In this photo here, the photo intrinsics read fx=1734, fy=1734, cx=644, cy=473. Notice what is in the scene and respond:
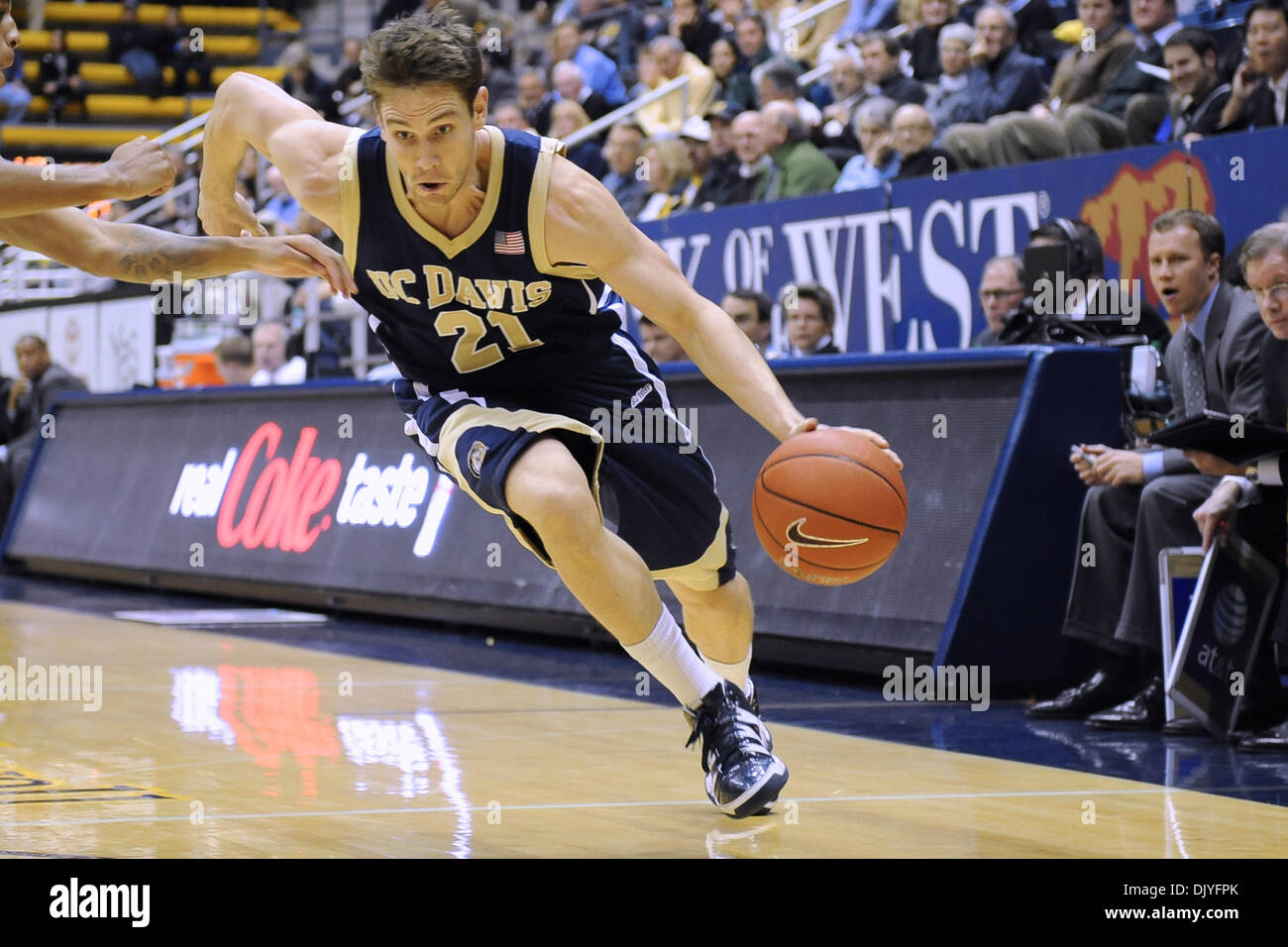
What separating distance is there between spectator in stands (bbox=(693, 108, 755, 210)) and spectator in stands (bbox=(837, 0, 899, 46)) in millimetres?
1827

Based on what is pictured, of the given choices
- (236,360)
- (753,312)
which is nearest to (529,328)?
(753,312)

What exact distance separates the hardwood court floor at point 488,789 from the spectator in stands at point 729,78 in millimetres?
7367

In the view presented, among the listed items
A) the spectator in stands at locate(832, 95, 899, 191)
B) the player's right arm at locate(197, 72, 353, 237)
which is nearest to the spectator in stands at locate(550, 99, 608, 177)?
the spectator in stands at locate(832, 95, 899, 191)

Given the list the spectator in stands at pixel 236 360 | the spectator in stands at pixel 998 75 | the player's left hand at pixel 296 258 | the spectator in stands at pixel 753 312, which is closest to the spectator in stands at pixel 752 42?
the spectator in stands at pixel 998 75

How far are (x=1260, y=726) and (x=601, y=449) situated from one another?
2.72m

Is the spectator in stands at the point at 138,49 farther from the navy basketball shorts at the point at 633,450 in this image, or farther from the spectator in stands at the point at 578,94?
the navy basketball shorts at the point at 633,450

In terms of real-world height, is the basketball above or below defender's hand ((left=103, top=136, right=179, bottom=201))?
below

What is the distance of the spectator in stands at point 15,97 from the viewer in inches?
899

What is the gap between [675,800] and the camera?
188 inches

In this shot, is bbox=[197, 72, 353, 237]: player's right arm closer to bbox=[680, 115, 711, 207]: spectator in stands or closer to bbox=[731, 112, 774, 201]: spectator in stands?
bbox=[731, 112, 774, 201]: spectator in stands

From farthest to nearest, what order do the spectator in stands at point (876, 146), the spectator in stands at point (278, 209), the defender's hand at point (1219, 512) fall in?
1. the spectator in stands at point (278, 209)
2. the spectator in stands at point (876, 146)
3. the defender's hand at point (1219, 512)

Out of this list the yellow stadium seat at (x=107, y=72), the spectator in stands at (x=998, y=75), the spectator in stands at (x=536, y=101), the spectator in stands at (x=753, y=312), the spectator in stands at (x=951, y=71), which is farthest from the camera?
the yellow stadium seat at (x=107, y=72)

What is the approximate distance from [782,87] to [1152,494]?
683cm

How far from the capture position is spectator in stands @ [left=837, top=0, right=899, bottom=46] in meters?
13.5
